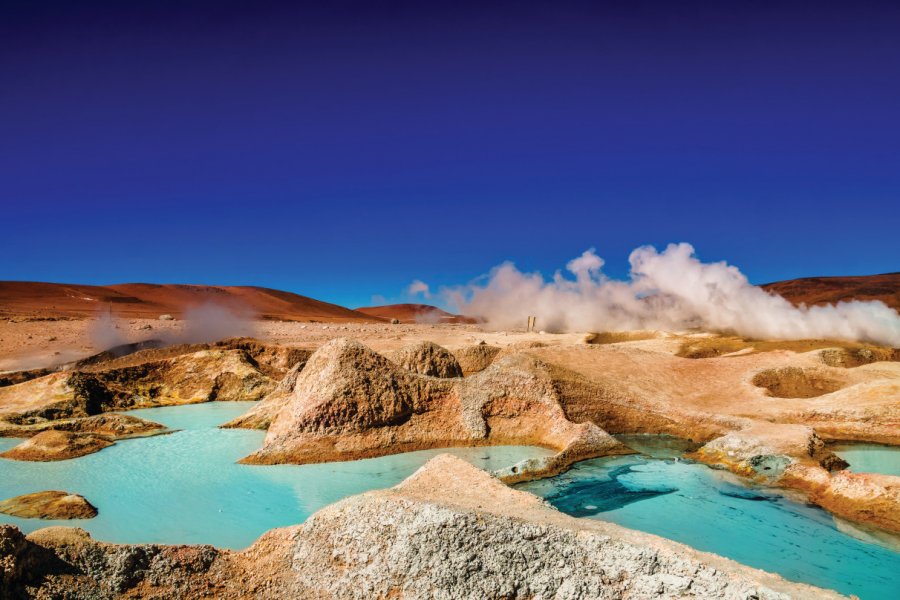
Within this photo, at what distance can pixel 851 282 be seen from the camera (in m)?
63.9

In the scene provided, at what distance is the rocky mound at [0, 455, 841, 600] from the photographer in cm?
488

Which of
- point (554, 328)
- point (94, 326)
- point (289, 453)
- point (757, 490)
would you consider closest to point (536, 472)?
point (757, 490)

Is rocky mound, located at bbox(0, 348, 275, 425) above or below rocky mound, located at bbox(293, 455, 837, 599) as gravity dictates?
above

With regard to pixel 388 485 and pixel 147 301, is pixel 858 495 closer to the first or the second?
pixel 388 485

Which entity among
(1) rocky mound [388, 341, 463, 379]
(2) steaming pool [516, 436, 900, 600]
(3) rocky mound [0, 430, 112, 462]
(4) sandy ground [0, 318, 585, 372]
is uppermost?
(4) sandy ground [0, 318, 585, 372]

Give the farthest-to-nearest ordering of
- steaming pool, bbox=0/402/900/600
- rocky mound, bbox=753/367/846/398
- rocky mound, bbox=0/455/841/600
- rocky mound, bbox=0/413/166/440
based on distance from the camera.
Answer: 1. rocky mound, bbox=753/367/846/398
2. rocky mound, bbox=0/413/166/440
3. steaming pool, bbox=0/402/900/600
4. rocky mound, bbox=0/455/841/600

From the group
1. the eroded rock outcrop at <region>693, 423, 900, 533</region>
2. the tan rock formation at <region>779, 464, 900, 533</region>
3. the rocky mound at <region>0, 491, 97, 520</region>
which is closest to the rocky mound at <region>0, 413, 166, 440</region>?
the rocky mound at <region>0, 491, 97, 520</region>

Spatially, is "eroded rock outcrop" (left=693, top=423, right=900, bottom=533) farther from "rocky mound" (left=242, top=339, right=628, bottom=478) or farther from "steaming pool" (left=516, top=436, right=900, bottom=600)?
"rocky mound" (left=242, top=339, right=628, bottom=478)

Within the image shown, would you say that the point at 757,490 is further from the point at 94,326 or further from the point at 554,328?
the point at 94,326

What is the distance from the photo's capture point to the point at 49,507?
27.0 ft

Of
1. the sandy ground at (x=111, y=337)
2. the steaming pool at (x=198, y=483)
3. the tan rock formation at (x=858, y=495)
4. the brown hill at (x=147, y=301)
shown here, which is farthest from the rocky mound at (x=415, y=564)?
the brown hill at (x=147, y=301)

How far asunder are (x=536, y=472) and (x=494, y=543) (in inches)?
213

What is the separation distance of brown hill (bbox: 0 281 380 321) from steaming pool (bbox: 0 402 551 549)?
37.6 metres

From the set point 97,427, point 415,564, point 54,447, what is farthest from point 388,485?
point 97,427
